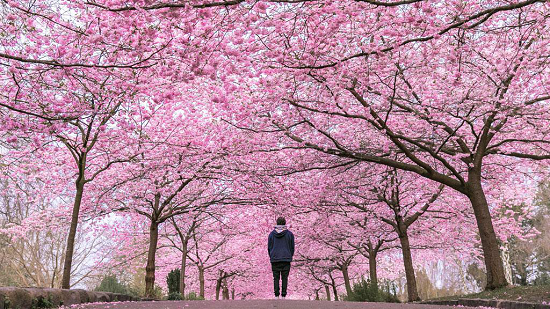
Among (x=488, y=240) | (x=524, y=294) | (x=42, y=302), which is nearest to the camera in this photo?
(x=42, y=302)

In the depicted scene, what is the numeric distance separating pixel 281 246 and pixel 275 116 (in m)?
4.30

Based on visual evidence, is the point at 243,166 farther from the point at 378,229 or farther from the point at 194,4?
the point at 194,4

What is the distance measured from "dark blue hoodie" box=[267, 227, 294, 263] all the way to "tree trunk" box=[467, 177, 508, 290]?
16.5ft

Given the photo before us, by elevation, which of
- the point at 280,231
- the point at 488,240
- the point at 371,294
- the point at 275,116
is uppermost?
the point at 275,116

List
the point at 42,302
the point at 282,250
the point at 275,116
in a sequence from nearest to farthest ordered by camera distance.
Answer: the point at 42,302, the point at 282,250, the point at 275,116

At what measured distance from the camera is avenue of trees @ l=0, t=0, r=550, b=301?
729 cm

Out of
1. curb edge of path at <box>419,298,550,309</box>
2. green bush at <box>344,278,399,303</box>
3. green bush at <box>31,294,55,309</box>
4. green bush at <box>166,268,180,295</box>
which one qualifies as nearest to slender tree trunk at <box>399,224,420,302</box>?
green bush at <box>344,278,399,303</box>

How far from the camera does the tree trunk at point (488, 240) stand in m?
10.7

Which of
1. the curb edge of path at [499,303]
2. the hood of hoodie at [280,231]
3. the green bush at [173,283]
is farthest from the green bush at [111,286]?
the curb edge of path at [499,303]

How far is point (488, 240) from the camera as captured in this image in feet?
36.2

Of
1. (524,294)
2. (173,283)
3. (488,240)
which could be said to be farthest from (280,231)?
(173,283)

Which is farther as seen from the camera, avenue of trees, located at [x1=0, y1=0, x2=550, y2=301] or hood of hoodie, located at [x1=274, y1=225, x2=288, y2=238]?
hood of hoodie, located at [x1=274, y1=225, x2=288, y2=238]

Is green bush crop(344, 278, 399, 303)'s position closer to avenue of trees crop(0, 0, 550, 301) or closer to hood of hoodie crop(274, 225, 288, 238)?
avenue of trees crop(0, 0, 550, 301)

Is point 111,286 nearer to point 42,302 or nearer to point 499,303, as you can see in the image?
point 42,302
